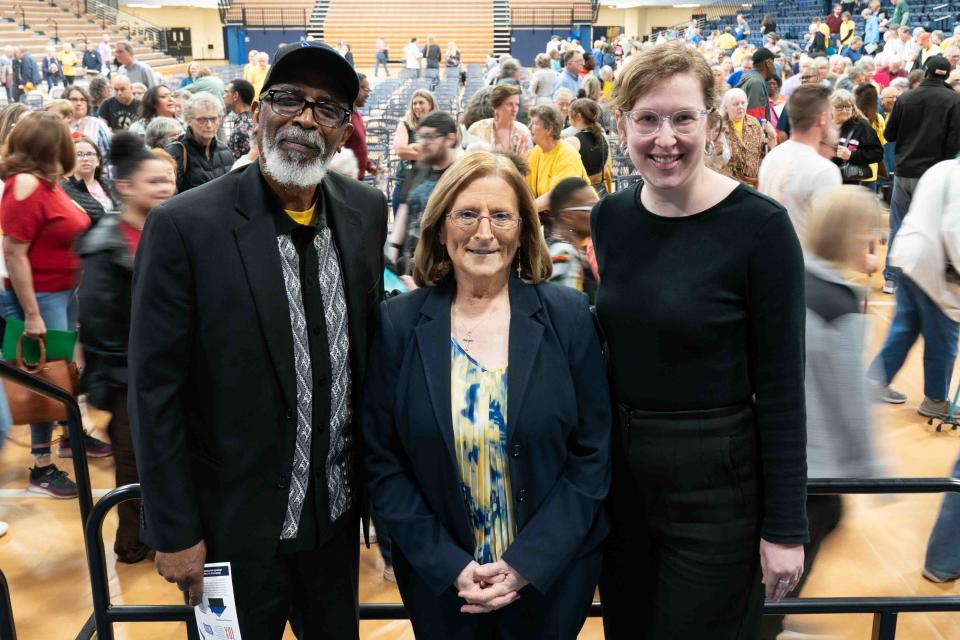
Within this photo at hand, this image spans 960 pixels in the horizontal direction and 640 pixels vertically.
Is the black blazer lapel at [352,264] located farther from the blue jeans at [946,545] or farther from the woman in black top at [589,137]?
the woman in black top at [589,137]

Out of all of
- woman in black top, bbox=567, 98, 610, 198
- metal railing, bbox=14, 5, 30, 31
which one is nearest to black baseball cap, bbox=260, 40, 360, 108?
woman in black top, bbox=567, 98, 610, 198

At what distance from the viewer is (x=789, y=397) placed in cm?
164

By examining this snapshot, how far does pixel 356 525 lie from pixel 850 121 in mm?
5934

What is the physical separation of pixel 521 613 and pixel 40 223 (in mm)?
2885

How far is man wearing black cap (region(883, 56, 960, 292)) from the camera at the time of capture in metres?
6.18

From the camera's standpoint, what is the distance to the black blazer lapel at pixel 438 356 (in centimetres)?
172

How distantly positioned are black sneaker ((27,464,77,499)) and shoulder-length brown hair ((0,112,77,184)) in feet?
4.35

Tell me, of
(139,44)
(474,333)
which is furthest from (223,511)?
(139,44)

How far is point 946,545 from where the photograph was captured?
321 cm

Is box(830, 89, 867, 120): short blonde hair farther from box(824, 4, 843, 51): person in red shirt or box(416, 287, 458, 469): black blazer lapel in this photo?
box(824, 4, 843, 51): person in red shirt

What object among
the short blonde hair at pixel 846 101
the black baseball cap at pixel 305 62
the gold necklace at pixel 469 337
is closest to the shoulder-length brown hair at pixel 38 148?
the black baseball cap at pixel 305 62

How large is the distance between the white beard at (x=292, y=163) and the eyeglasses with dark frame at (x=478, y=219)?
29cm

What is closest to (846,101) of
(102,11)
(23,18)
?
(23,18)

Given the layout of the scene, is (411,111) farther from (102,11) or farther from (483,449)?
(102,11)
